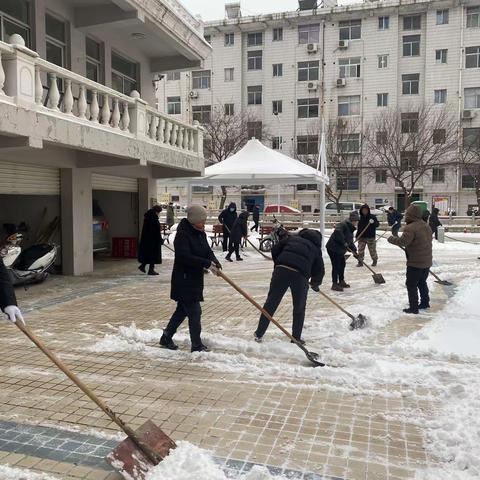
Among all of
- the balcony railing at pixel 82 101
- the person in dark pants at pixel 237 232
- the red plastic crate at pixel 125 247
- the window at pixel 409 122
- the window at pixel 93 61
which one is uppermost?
the window at pixel 409 122

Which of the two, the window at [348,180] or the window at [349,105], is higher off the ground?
the window at [349,105]

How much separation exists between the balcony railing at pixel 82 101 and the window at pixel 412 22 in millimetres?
33680

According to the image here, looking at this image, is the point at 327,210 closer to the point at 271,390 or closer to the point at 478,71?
the point at 478,71

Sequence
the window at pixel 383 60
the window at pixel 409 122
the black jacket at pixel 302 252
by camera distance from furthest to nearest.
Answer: the window at pixel 383 60
the window at pixel 409 122
the black jacket at pixel 302 252

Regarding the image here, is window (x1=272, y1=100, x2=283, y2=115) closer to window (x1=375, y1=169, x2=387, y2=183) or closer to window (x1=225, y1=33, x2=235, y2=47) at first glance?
window (x1=225, y1=33, x2=235, y2=47)

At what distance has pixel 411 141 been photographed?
37594 mm

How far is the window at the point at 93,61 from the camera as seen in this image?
12.0m

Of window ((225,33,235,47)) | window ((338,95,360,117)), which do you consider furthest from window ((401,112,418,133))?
window ((225,33,235,47))

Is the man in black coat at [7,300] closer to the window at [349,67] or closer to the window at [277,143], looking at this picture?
the window at [277,143]

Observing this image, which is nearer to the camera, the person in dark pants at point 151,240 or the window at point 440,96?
the person in dark pants at point 151,240

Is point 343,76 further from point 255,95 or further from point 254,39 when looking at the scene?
point 254,39

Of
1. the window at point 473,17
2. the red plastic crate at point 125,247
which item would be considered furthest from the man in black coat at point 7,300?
the window at point 473,17

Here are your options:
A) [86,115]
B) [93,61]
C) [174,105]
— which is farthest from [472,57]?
[86,115]

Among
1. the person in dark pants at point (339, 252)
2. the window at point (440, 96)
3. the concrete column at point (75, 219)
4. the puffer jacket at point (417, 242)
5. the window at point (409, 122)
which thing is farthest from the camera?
the window at point (440, 96)
